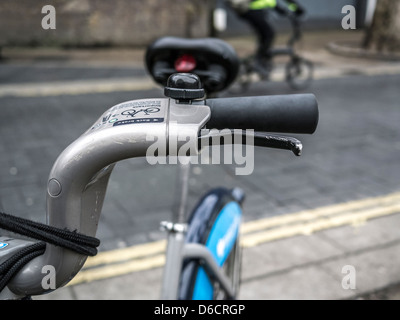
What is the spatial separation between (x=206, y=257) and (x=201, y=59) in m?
0.83

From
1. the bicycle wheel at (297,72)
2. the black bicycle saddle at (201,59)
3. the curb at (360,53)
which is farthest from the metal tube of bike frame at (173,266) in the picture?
the curb at (360,53)

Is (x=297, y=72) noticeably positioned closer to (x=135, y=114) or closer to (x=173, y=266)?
(x=173, y=266)

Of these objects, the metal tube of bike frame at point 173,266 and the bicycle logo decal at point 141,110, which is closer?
the bicycle logo decal at point 141,110

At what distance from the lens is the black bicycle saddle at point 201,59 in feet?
4.79

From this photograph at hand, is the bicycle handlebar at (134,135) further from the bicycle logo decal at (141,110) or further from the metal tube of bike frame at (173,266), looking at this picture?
the metal tube of bike frame at (173,266)

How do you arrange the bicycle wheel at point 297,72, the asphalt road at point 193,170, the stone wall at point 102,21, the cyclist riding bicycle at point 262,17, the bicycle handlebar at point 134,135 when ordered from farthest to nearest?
the stone wall at point 102,21 → the bicycle wheel at point 297,72 → the cyclist riding bicycle at point 262,17 → the asphalt road at point 193,170 → the bicycle handlebar at point 134,135

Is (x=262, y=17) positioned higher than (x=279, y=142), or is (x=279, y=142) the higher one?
(x=262, y=17)

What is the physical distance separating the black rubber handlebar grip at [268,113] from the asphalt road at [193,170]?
2.59 meters

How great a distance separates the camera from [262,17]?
27.2ft

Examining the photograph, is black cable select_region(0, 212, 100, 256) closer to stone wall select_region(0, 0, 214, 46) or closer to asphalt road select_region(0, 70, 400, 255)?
asphalt road select_region(0, 70, 400, 255)

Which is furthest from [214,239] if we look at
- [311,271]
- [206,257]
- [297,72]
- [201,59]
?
[297,72]

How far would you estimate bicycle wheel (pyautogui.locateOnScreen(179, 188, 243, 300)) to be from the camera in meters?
1.88
